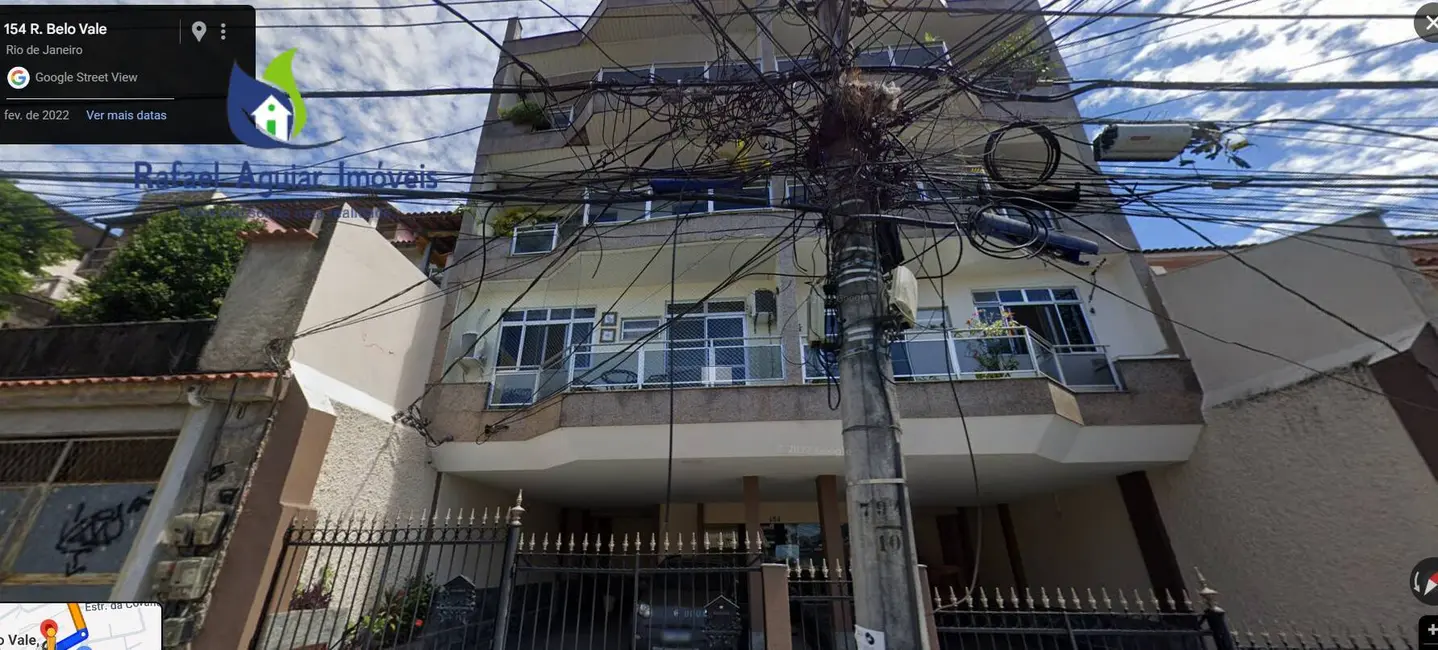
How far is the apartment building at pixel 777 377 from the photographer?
762cm

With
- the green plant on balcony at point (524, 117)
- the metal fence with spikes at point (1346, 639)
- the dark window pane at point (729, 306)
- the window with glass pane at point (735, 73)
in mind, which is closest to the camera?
the window with glass pane at point (735, 73)

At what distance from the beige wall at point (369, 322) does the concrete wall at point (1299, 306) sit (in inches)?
475

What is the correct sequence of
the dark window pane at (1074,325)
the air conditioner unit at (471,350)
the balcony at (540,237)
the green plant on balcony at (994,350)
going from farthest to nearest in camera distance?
the balcony at (540,237) → the dark window pane at (1074,325) → the air conditioner unit at (471,350) → the green plant on balcony at (994,350)

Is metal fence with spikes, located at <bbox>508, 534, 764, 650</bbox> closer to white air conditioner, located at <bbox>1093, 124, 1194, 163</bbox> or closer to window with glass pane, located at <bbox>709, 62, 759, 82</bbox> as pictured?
window with glass pane, located at <bbox>709, 62, 759, 82</bbox>

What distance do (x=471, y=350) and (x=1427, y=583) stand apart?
1283 cm

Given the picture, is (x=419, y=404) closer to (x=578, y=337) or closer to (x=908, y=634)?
(x=578, y=337)

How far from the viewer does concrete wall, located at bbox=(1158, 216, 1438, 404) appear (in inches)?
227

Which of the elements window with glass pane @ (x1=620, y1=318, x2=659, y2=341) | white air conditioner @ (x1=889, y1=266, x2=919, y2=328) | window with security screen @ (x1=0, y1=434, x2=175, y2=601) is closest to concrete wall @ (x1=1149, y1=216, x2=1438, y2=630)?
white air conditioner @ (x1=889, y1=266, x2=919, y2=328)

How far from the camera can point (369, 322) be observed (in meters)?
7.35

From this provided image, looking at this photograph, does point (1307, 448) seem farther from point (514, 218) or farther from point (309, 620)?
point (514, 218)

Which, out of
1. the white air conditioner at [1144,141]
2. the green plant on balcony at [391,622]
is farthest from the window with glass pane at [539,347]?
the white air conditioner at [1144,141]

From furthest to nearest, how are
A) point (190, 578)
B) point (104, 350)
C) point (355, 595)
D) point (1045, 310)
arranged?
point (1045, 310) < point (104, 350) < point (355, 595) < point (190, 578)

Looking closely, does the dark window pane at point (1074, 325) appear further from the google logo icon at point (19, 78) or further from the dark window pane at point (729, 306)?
the google logo icon at point (19, 78)

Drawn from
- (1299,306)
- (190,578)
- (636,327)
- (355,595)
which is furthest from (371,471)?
(1299,306)
